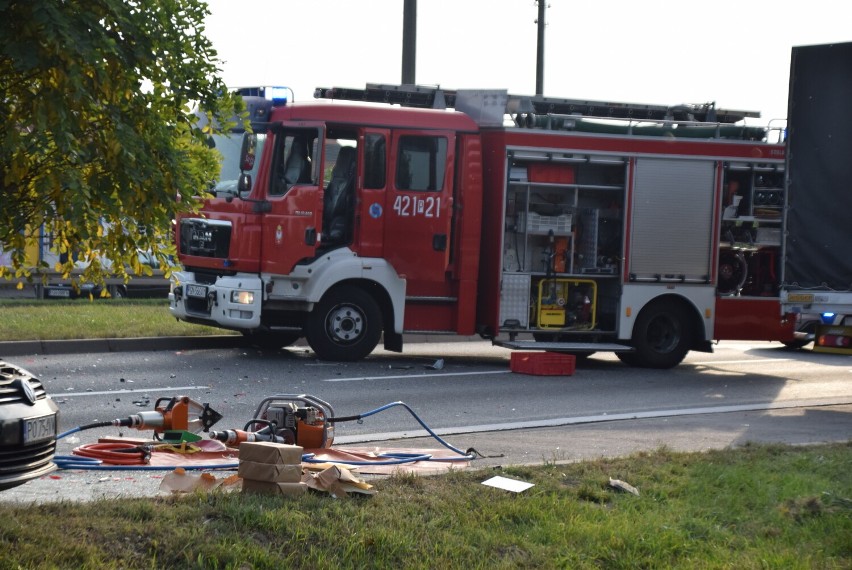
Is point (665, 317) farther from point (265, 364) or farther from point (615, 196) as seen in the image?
point (265, 364)

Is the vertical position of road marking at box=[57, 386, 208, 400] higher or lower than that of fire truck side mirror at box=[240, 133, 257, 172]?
lower

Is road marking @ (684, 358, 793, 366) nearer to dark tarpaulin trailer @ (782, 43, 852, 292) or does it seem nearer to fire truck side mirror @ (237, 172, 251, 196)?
dark tarpaulin trailer @ (782, 43, 852, 292)

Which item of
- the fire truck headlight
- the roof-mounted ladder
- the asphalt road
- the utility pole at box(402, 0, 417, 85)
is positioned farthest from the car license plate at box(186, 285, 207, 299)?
the utility pole at box(402, 0, 417, 85)

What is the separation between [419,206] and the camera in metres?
15.2

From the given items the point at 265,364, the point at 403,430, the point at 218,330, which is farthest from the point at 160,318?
the point at 403,430

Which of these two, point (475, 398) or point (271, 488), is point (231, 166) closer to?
point (475, 398)

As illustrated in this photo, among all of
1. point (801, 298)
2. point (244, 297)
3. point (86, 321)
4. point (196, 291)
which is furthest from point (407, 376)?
point (86, 321)

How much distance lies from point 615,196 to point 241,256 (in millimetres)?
5328

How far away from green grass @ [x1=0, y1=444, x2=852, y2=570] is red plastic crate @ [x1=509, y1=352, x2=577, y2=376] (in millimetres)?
7306

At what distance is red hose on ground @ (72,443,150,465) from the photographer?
757 centimetres

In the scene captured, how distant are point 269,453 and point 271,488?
0.64ft

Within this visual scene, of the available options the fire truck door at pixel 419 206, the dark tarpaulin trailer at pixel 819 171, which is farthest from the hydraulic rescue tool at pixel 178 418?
the dark tarpaulin trailer at pixel 819 171

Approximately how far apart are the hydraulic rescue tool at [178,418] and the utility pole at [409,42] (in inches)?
570

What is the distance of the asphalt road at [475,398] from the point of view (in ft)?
31.3
